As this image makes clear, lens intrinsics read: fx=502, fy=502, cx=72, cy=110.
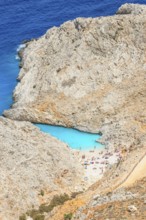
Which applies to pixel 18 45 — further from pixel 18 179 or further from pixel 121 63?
pixel 18 179

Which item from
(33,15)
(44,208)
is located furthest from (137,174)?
(33,15)

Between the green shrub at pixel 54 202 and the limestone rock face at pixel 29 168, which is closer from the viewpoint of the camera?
the green shrub at pixel 54 202

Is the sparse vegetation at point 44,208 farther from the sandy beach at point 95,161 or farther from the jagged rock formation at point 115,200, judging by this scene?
the sandy beach at point 95,161

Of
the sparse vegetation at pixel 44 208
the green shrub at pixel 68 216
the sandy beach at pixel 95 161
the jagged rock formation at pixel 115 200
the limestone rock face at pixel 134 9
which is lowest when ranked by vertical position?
the sparse vegetation at pixel 44 208

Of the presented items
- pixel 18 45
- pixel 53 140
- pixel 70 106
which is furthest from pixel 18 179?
pixel 18 45

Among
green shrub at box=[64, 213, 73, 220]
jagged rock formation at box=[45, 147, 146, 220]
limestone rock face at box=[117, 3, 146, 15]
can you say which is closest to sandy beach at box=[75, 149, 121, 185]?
jagged rock formation at box=[45, 147, 146, 220]

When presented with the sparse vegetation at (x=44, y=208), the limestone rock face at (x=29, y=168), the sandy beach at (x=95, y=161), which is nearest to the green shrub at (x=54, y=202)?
the sparse vegetation at (x=44, y=208)
